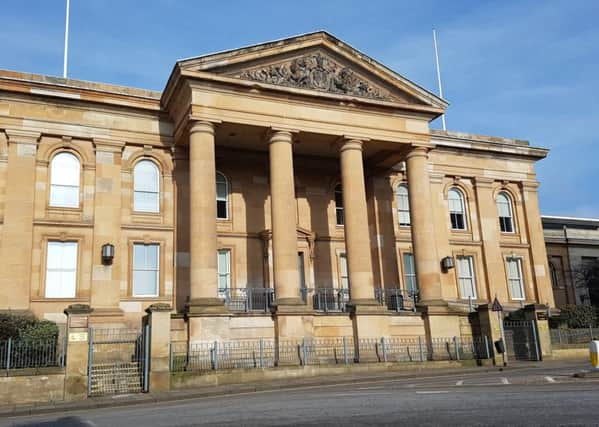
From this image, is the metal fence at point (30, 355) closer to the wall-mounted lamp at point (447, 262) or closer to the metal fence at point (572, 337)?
the wall-mounted lamp at point (447, 262)

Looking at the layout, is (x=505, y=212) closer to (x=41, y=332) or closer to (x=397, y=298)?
(x=397, y=298)

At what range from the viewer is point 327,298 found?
2781 centimetres

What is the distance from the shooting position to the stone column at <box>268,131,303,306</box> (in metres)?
23.0

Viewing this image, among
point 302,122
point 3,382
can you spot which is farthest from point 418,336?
point 3,382

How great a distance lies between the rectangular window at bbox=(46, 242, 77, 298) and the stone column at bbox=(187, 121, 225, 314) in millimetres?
4955

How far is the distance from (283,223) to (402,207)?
990cm

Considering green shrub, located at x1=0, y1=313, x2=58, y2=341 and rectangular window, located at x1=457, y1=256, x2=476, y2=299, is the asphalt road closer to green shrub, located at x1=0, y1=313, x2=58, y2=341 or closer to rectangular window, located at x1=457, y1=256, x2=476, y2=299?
green shrub, located at x1=0, y1=313, x2=58, y2=341

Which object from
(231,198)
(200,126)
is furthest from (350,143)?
(200,126)

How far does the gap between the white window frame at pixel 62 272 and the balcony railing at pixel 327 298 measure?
9.60 m

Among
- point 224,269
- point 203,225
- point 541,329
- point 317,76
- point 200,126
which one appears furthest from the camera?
point 224,269

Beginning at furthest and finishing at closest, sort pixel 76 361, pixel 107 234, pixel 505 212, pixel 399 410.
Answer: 1. pixel 505 212
2. pixel 107 234
3. pixel 76 361
4. pixel 399 410

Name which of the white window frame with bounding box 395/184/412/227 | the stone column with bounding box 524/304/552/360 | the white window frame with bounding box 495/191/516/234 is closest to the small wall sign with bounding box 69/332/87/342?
the stone column with bounding box 524/304/552/360

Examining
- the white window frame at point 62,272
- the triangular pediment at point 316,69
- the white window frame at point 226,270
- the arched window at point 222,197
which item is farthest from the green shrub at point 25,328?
the triangular pediment at point 316,69

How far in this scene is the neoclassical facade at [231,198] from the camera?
2316 cm
